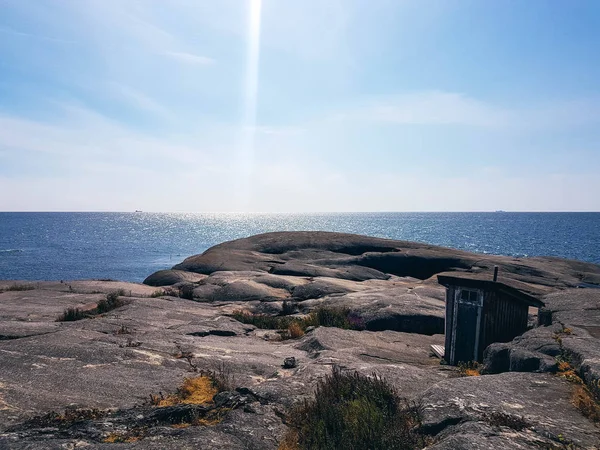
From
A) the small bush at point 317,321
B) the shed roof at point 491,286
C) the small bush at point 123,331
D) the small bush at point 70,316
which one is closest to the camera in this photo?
the shed roof at point 491,286

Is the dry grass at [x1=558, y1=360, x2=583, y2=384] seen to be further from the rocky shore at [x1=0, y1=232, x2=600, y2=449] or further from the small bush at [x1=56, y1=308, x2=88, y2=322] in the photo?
the small bush at [x1=56, y1=308, x2=88, y2=322]

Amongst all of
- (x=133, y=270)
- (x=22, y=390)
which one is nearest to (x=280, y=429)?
(x=22, y=390)

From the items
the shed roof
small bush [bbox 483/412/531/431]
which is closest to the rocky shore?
small bush [bbox 483/412/531/431]

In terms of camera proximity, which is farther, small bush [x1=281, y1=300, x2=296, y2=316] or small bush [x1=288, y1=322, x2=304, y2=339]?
small bush [x1=281, y1=300, x2=296, y2=316]

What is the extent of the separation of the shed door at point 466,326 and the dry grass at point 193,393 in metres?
7.58

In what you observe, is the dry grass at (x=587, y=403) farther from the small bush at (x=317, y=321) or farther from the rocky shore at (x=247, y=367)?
the small bush at (x=317, y=321)

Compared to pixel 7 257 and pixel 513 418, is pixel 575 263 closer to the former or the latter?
pixel 513 418

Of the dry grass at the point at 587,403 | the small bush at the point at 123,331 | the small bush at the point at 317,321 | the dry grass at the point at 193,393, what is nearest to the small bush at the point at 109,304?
the small bush at the point at 123,331

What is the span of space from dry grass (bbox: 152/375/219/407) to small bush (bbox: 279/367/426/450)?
88.2 inches

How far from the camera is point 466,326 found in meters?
13.6

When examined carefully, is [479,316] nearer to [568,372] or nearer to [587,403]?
[568,372]

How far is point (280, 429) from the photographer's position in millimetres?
7363

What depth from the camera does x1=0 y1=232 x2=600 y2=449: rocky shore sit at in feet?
22.7

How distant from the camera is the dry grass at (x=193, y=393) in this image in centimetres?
875
